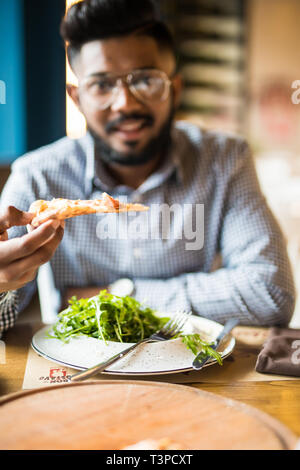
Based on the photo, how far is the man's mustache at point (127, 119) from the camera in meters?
1.78

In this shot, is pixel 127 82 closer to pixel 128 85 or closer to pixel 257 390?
pixel 128 85

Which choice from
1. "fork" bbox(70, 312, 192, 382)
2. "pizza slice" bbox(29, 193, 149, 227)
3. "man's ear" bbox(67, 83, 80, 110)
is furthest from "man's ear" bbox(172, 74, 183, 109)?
"fork" bbox(70, 312, 192, 382)

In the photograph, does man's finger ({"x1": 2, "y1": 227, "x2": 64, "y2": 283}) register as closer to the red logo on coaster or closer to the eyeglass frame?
the red logo on coaster

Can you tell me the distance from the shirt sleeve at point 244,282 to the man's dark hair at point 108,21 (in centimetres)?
71

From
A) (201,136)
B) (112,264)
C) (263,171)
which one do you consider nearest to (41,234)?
(112,264)

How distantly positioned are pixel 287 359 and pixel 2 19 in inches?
102

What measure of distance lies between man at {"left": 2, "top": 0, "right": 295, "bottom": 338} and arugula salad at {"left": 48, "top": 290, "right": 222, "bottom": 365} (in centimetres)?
42

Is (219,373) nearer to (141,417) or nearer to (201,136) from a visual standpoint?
(141,417)

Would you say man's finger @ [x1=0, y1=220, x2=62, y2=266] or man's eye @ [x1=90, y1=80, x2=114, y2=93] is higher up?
man's eye @ [x1=90, y1=80, x2=114, y2=93]

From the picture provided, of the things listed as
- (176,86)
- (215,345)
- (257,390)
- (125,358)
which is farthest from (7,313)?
(176,86)

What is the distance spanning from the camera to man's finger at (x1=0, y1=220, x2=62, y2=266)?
99 cm

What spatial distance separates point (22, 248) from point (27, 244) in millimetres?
14

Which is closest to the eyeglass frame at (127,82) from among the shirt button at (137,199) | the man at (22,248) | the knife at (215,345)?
the shirt button at (137,199)

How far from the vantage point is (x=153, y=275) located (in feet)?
6.19
